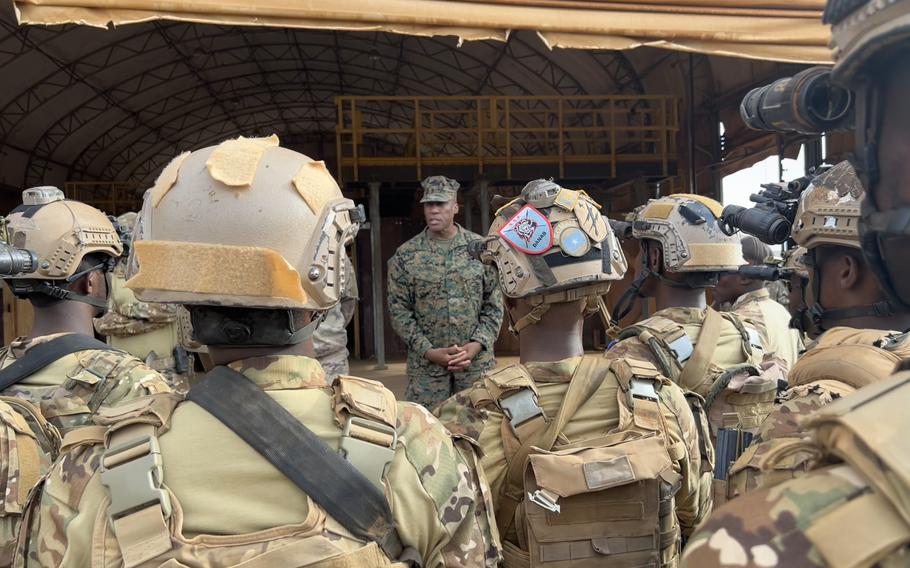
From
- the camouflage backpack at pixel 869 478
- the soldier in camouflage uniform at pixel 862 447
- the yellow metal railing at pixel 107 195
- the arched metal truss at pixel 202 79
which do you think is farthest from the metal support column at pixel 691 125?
the yellow metal railing at pixel 107 195

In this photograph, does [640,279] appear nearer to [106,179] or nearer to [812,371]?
[812,371]

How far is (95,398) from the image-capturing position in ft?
9.81

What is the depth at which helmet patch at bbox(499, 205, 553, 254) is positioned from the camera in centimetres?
284

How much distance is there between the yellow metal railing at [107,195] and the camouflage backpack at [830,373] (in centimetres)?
1863

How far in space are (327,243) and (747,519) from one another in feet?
4.26

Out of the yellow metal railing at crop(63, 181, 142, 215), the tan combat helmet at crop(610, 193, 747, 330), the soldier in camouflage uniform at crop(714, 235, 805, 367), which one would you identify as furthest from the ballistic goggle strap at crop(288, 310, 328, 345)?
the yellow metal railing at crop(63, 181, 142, 215)

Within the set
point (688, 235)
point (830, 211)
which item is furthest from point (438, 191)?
point (830, 211)

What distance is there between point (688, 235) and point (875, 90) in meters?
2.97

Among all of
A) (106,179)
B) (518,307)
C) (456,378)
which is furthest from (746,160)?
(106,179)

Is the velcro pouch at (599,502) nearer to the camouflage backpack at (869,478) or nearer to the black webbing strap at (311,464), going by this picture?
the black webbing strap at (311,464)

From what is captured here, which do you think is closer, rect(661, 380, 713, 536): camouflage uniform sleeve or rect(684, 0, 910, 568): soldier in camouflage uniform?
rect(684, 0, 910, 568): soldier in camouflage uniform

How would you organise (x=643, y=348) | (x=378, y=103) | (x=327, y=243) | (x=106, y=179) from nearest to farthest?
1. (x=327, y=243)
2. (x=643, y=348)
3. (x=378, y=103)
4. (x=106, y=179)

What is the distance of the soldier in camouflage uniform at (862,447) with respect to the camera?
84 cm

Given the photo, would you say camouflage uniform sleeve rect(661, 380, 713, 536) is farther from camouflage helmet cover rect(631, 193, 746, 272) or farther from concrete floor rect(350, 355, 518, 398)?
concrete floor rect(350, 355, 518, 398)
